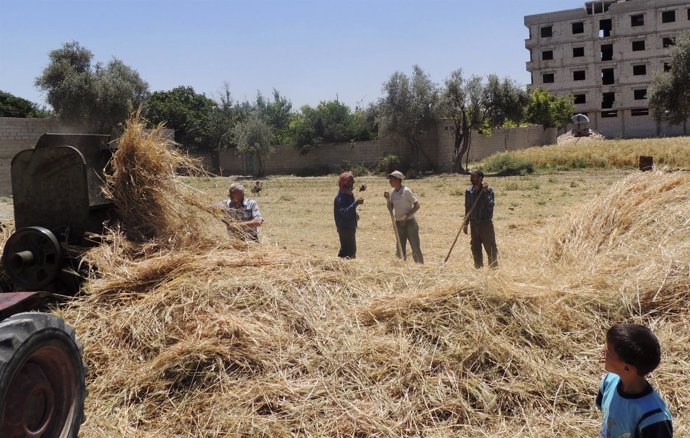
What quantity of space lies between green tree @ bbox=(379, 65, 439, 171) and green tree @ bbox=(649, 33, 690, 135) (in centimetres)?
1243

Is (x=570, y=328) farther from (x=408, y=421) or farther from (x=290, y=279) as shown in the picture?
(x=290, y=279)

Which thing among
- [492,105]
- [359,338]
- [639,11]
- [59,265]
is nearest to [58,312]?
[59,265]

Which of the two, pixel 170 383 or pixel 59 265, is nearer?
pixel 170 383

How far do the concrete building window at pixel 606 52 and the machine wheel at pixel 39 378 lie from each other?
6988 centimetres

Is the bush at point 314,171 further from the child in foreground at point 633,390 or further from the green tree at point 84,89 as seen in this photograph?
the child in foreground at point 633,390

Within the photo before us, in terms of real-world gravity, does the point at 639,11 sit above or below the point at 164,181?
above

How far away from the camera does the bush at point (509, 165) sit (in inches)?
1188

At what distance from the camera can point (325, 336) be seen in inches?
168

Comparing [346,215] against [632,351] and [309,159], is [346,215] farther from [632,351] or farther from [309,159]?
[309,159]

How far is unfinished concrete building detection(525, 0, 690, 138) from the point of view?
199 ft

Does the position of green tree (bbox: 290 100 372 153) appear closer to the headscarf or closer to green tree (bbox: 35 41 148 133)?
green tree (bbox: 35 41 148 133)

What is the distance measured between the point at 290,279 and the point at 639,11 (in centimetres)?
6849

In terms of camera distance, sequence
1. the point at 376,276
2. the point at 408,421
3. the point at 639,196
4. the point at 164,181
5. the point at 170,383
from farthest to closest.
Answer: the point at 639,196 → the point at 164,181 → the point at 376,276 → the point at 170,383 → the point at 408,421

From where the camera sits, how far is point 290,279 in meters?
4.78
